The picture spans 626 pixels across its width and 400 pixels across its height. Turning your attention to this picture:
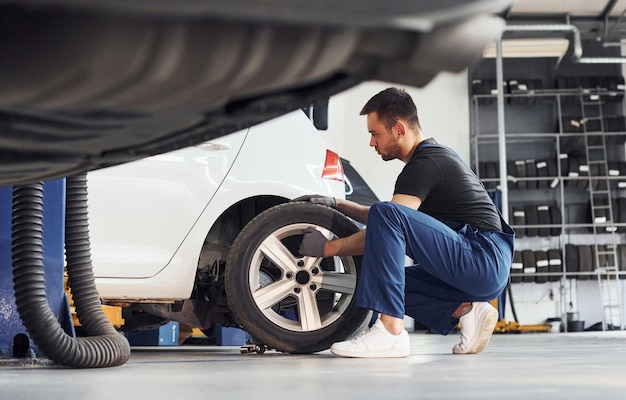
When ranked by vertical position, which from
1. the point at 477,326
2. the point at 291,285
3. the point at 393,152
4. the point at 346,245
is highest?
the point at 393,152

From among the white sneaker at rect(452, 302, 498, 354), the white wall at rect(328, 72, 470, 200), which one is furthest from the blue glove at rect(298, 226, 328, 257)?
the white wall at rect(328, 72, 470, 200)

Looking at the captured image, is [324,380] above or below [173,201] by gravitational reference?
below

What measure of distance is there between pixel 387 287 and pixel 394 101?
778 mm

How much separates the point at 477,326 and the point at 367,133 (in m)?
9.67

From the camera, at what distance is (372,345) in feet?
9.11

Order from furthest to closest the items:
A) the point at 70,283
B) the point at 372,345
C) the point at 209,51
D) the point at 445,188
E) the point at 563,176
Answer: the point at 563,176
the point at 445,188
the point at 372,345
the point at 70,283
the point at 209,51

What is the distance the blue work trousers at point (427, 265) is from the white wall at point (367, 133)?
9293 mm

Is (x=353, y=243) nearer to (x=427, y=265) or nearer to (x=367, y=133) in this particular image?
(x=427, y=265)

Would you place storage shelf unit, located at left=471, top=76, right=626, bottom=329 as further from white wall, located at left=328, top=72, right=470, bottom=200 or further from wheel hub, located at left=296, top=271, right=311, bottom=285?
wheel hub, located at left=296, top=271, right=311, bottom=285

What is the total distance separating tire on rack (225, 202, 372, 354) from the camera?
2980mm

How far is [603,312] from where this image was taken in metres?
11.5

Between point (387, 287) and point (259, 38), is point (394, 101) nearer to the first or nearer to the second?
point (387, 287)

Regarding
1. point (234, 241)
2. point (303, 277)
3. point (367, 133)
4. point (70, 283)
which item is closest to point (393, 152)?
point (303, 277)

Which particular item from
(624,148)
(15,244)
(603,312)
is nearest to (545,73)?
(624,148)
